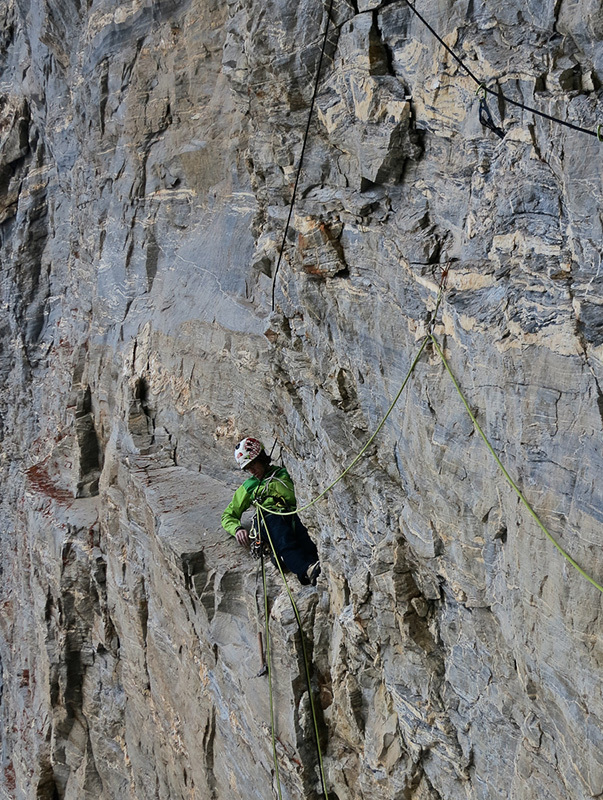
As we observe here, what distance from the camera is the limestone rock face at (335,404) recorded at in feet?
12.4

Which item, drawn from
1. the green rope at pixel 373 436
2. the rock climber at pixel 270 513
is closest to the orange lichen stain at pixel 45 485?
the rock climber at pixel 270 513

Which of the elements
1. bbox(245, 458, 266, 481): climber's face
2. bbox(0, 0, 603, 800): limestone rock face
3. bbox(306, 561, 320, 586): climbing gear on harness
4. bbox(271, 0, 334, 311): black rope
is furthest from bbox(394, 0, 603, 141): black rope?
bbox(306, 561, 320, 586): climbing gear on harness

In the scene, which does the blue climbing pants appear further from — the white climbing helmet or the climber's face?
the white climbing helmet

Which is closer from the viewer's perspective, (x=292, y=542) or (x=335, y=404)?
(x=335, y=404)

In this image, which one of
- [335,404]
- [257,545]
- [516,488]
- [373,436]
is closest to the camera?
[516,488]

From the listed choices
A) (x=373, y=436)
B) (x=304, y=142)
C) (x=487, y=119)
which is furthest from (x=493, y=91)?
(x=373, y=436)

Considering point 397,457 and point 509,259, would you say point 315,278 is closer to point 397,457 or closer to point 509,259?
point 397,457

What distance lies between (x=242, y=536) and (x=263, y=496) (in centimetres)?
46

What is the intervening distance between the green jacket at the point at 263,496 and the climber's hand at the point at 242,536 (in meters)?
0.09

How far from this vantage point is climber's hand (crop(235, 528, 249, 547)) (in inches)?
290

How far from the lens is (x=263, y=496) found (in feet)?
24.7

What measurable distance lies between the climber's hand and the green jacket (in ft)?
0.30

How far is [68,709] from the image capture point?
12086mm

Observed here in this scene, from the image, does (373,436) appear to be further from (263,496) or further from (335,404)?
(263,496)
